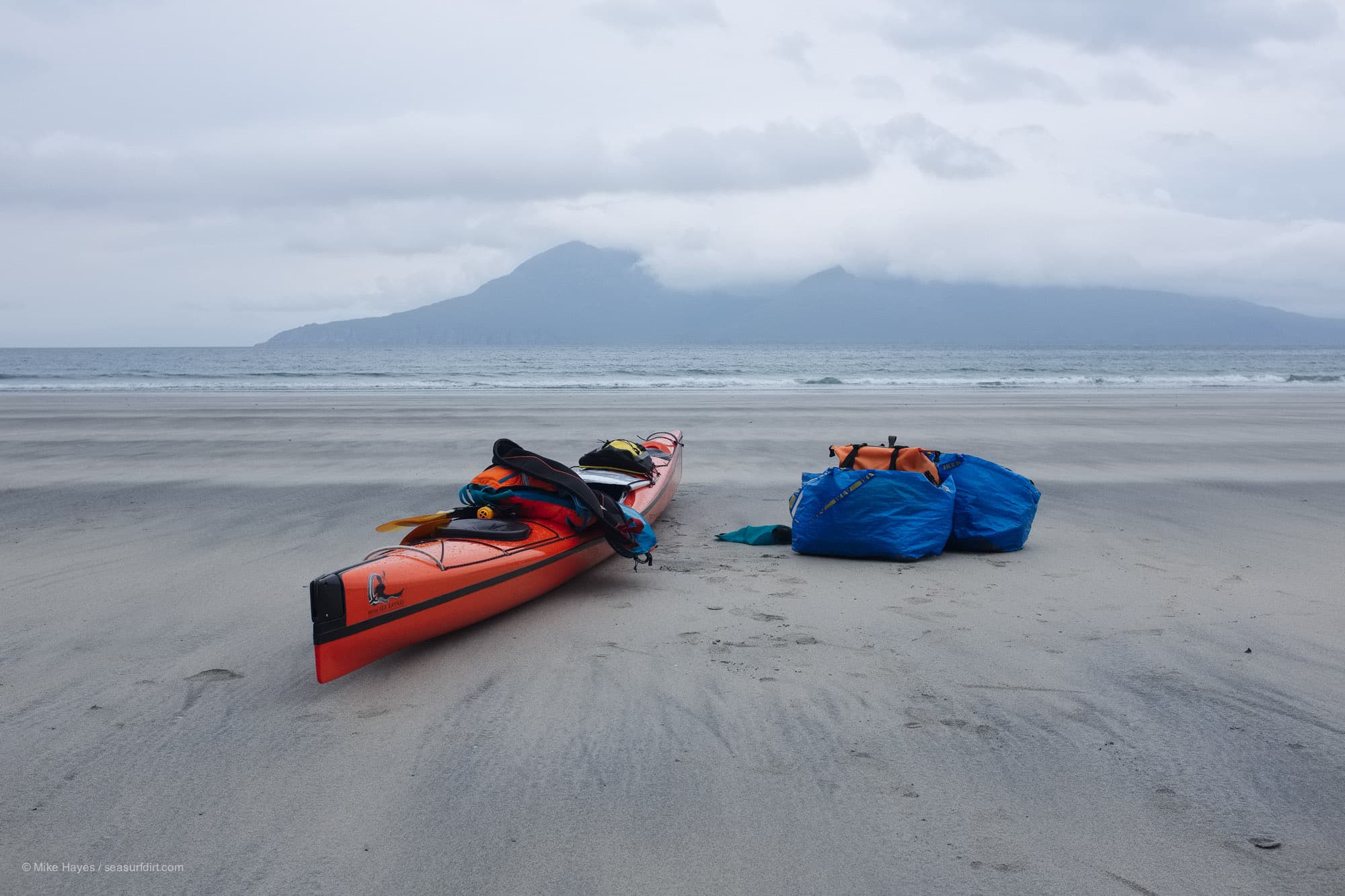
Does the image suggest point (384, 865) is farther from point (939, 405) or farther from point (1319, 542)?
point (939, 405)

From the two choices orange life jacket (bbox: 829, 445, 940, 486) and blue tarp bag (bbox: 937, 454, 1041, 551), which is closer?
orange life jacket (bbox: 829, 445, 940, 486)

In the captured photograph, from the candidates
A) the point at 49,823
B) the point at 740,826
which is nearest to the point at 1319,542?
the point at 740,826

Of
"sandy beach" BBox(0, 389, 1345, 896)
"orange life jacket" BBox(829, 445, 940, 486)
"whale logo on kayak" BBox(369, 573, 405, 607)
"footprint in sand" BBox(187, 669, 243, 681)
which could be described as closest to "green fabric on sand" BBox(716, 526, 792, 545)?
"sandy beach" BBox(0, 389, 1345, 896)

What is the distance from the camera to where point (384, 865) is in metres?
2.50

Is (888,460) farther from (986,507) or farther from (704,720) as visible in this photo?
(704,720)

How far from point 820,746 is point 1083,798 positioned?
0.89 metres

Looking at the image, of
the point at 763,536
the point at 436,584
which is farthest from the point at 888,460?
the point at 436,584

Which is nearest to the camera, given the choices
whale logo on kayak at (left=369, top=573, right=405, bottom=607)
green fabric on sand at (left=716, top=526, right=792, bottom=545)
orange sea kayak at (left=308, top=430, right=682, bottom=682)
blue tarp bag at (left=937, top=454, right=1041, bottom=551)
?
orange sea kayak at (left=308, top=430, right=682, bottom=682)

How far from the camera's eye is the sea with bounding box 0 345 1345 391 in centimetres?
3167

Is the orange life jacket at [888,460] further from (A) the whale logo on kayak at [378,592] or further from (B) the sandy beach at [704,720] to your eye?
(A) the whale logo on kayak at [378,592]

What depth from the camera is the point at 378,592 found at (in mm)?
3900

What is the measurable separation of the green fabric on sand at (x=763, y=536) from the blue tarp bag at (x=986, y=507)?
1166mm

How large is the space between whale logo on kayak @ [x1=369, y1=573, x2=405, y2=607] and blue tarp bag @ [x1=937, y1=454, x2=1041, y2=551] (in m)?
3.79

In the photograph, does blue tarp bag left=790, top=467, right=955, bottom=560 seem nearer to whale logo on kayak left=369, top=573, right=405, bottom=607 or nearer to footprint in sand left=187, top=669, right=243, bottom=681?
whale logo on kayak left=369, top=573, right=405, bottom=607
